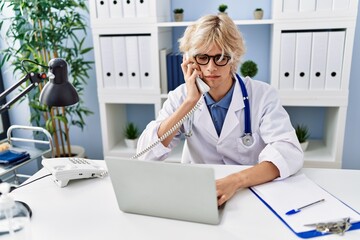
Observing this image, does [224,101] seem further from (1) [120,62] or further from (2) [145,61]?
(1) [120,62]

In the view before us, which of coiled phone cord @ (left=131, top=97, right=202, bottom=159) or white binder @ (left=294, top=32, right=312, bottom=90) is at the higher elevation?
white binder @ (left=294, top=32, right=312, bottom=90)

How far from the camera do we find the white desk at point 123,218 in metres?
0.87

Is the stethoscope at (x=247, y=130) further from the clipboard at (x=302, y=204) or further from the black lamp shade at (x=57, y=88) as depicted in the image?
the black lamp shade at (x=57, y=88)

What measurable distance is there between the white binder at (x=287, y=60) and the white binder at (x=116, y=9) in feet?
3.38

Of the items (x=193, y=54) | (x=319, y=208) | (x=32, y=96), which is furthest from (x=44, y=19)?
(x=319, y=208)

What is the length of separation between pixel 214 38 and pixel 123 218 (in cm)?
76

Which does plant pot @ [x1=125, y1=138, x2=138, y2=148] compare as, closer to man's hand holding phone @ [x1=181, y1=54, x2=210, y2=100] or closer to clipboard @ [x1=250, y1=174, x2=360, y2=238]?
man's hand holding phone @ [x1=181, y1=54, x2=210, y2=100]

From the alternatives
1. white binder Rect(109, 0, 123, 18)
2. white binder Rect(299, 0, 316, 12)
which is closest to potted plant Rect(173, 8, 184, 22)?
white binder Rect(109, 0, 123, 18)

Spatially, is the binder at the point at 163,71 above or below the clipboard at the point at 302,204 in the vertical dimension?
above

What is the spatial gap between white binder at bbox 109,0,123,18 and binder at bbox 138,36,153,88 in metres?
0.20

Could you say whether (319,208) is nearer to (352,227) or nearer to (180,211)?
(352,227)

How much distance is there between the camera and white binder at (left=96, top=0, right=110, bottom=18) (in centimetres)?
212

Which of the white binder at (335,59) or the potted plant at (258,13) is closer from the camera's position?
the white binder at (335,59)

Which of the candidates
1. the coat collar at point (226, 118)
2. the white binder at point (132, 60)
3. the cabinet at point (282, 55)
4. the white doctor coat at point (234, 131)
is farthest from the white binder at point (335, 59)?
the white binder at point (132, 60)
